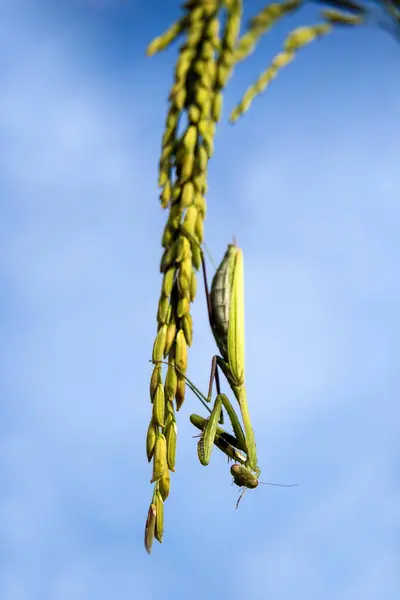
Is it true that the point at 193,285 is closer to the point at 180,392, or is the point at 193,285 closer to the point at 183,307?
the point at 183,307

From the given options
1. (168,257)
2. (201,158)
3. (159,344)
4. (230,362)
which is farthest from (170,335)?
(230,362)

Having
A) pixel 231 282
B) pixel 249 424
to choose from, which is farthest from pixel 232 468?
pixel 231 282

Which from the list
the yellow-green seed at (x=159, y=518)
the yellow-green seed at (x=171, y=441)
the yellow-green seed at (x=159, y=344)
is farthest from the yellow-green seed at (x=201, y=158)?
the yellow-green seed at (x=159, y=518)

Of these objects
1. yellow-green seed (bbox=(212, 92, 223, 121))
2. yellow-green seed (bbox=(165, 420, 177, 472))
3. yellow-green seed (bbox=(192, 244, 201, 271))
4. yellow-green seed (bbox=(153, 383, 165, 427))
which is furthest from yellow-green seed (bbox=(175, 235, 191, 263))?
yellow-green seed (bbox=(165, 420, 177, 472))

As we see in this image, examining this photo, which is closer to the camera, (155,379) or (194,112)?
(194,112)

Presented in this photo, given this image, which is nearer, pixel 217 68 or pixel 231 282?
pixel 217 68

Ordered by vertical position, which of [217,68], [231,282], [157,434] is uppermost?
[217,68]

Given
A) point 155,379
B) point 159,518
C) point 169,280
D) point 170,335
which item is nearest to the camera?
point 169,280

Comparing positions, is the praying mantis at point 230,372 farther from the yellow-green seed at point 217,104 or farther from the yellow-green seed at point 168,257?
the yellow-green seed at point 217,104

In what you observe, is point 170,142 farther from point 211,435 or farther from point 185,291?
point 211,435

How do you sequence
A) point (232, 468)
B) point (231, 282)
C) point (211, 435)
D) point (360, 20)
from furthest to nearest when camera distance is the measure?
1. point (232, 468)
2. point (211, 435)
3. point (231, 282)
4. point (360, 20)

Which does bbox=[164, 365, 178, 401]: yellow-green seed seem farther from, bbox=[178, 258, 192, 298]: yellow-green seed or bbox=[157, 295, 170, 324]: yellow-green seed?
bbox=[178, 258, 192, 298]: yellow-green seed
